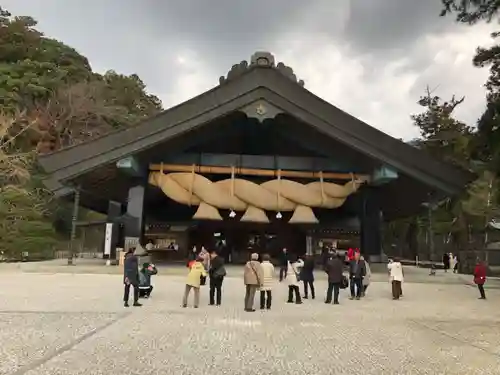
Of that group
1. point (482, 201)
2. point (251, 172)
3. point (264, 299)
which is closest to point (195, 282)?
point (264, 299)

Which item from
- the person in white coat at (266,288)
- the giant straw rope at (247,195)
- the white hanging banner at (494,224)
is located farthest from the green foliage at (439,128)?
the person in white coat at (266,288)

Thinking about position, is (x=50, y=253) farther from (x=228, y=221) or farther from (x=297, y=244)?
(x=297, y=244)

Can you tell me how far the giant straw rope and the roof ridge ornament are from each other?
175 inches

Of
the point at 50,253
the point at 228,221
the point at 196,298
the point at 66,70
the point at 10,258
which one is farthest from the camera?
the point at 66,70

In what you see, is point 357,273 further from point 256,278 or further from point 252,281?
point 252,281

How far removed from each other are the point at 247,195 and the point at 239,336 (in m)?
13.2

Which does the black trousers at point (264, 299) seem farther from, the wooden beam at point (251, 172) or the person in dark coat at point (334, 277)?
the wooden beam at point (251, 172)

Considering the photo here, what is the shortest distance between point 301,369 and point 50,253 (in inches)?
1181

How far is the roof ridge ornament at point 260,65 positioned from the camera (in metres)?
18.6

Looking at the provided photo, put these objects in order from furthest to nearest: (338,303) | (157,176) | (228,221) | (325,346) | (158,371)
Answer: (228,221), (157,176), (338,303), (325,346), (158,371)

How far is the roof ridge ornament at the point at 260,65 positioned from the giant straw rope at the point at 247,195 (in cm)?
445

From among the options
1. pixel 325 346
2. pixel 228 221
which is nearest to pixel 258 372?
pixel 325 346

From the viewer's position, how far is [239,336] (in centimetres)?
682

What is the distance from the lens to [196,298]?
10.0 meters
